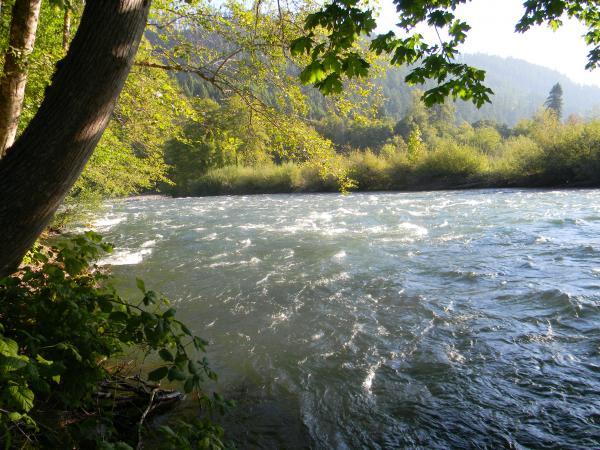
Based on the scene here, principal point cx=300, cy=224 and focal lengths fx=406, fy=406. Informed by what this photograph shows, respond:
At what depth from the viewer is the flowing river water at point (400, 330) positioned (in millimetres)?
3283

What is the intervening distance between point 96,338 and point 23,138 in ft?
3.73

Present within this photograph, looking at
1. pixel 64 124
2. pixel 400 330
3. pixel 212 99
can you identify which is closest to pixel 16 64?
pixel 64 124

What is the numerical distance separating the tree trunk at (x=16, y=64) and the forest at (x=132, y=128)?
1cm

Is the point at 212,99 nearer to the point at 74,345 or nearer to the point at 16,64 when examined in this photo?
the point at 16,64

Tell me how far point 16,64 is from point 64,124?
2.10 metres

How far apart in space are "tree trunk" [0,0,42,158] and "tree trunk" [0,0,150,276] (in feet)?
5.48

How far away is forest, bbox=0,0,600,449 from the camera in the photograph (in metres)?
1.83

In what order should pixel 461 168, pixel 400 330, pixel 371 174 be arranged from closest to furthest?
pixel 400 330 → pixel 461 168 → pixel 371 174

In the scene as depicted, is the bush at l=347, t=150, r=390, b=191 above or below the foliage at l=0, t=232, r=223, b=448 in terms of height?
below

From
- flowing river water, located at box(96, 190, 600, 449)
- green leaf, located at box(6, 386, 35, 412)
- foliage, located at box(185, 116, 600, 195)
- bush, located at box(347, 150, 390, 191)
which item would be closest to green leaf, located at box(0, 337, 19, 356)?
green leaf, located at box(6, 386, 35, 412)

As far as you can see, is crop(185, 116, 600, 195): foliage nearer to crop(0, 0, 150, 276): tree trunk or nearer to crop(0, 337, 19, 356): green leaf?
crop(0, 0, 150, 276): tree trunk

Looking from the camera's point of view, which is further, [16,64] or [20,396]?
[16,64]

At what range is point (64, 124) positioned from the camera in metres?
1.82

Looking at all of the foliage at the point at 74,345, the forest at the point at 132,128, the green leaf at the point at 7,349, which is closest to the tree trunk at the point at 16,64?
the forest at the point at 132,128
